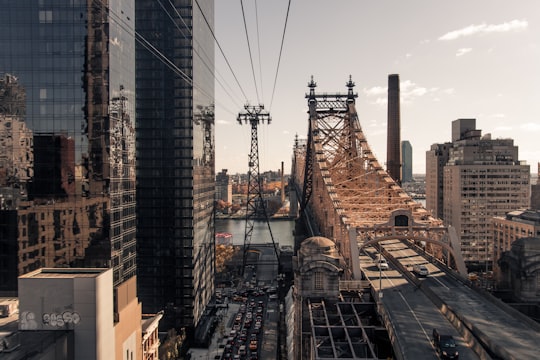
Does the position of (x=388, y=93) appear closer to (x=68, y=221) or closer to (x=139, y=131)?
(x=139, y=131)

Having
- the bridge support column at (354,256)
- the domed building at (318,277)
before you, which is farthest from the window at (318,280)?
the bridge support column at (354,256)

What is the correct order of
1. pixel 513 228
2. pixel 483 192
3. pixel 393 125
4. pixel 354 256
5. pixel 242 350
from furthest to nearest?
1. pixel 483 192
2. pixel 393 125
3. pixel 513 228
4. pixel 242 350
5. pixel 354 256

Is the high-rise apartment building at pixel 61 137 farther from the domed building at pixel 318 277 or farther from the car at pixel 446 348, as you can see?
the car at pixel 446 348

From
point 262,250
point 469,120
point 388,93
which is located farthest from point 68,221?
point 469,120

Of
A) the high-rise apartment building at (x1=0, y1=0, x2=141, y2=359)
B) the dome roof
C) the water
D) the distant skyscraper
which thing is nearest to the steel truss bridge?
the dome roof

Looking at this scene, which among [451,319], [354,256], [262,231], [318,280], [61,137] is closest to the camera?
[451,319]

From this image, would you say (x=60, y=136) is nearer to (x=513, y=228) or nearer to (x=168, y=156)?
(x=168, y=156)

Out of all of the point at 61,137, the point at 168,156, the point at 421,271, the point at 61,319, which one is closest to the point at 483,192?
the point at 421,271
